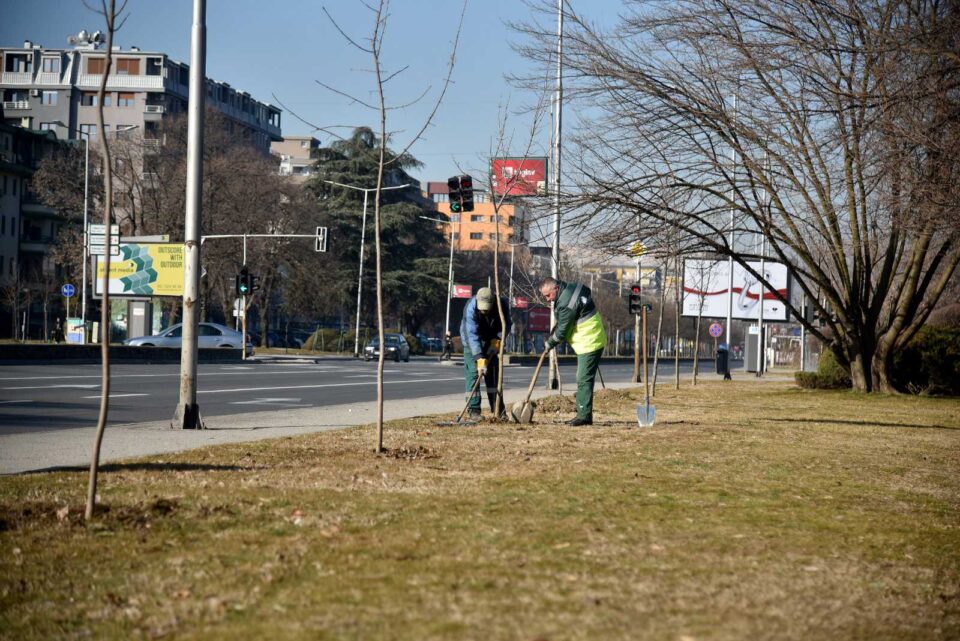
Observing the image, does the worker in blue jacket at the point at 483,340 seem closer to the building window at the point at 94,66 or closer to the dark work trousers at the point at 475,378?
the dark work trousers at the point at 475,378

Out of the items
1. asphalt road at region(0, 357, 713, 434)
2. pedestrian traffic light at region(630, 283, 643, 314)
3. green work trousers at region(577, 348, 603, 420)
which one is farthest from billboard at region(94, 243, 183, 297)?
green work trousers at region(577, 348, 603, 420)

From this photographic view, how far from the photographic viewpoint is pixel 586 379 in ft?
46.1

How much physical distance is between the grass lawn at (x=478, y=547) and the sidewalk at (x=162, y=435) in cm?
75

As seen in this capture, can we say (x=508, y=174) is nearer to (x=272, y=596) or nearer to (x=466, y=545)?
(x=466, y=545)

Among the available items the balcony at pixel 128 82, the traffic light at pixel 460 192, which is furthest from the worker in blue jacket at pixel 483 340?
the balcony at pixel 128 82

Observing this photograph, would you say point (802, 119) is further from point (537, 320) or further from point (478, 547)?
point (537, 320)

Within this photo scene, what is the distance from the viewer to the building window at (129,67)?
10019 centimetres

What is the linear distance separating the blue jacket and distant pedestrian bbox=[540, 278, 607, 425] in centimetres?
71

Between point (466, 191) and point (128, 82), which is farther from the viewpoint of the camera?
point (128, 82)

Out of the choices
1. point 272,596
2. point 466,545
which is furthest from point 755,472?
point 272,596

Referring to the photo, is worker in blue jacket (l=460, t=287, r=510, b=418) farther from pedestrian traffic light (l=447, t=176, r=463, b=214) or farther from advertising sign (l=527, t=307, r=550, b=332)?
advertising sign (l=527, t=307, r=550, b=332)

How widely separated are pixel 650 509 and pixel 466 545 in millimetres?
1856

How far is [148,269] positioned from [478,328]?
38.3 meters

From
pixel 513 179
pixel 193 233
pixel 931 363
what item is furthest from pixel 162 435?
pixel 931 363
